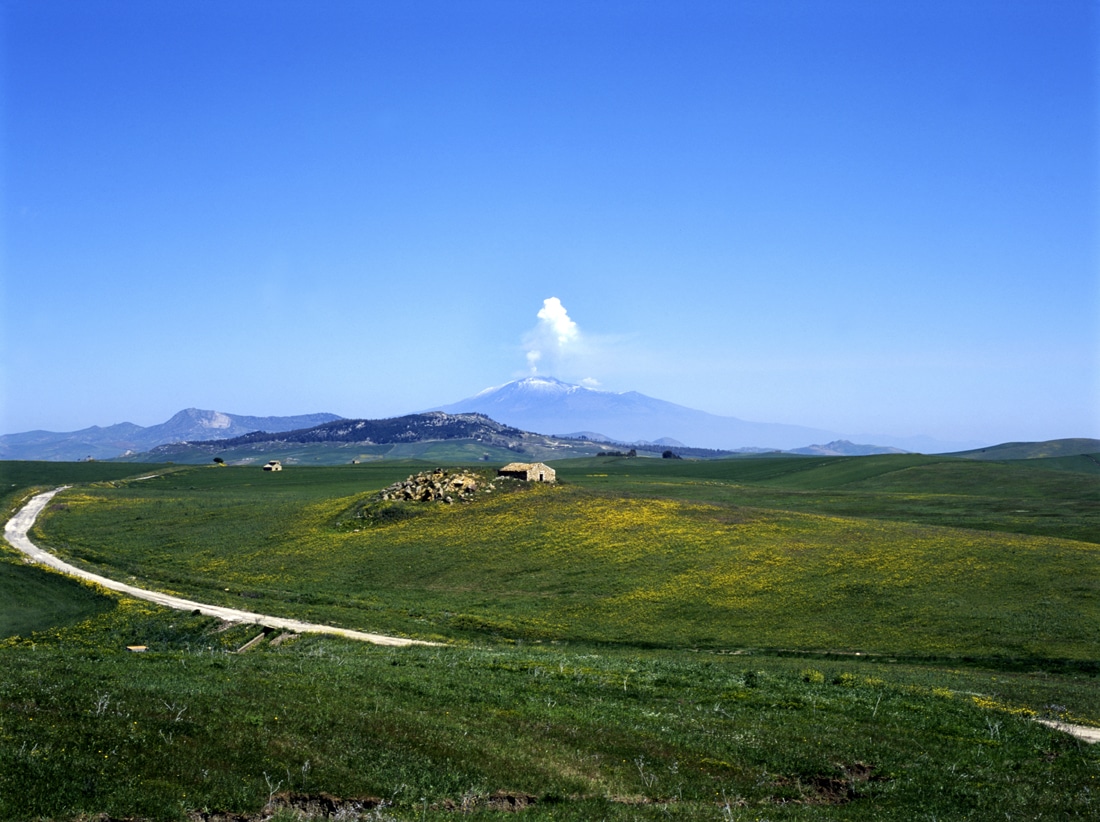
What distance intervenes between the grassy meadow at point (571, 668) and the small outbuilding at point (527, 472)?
402 centimetres

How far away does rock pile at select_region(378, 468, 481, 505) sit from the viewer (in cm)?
11156

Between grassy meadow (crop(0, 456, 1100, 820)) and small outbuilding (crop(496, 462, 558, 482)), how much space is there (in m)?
4.02

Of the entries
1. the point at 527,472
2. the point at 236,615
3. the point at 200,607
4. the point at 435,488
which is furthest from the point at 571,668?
the point at 527,472

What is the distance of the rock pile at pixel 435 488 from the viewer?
112 m

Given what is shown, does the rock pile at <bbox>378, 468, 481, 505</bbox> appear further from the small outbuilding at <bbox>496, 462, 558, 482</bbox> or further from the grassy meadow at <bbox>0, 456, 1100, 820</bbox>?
the small outbuilding at <bbox>496, 462, 558, 482</bbox>

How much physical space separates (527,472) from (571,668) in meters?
83.2

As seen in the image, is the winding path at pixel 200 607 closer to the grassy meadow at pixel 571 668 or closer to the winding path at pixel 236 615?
the winding path at pixel 236 615

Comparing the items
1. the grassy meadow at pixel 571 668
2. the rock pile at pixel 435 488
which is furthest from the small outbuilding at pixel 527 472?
the rock pile at pixel 435 488

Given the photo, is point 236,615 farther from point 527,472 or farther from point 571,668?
point 527,472

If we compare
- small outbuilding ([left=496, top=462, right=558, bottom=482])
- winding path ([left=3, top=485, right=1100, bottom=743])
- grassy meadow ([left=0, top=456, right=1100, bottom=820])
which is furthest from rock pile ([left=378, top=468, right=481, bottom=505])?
winding path ([left=3, top=485, right=1100, bottom=743])

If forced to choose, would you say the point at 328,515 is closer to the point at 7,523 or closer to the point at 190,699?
the point at 7,523

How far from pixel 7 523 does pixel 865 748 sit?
127 metres

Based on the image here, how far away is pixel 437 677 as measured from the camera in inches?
1268

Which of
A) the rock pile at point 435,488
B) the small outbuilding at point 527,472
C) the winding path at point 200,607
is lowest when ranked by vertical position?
the winding path at point 200,607
